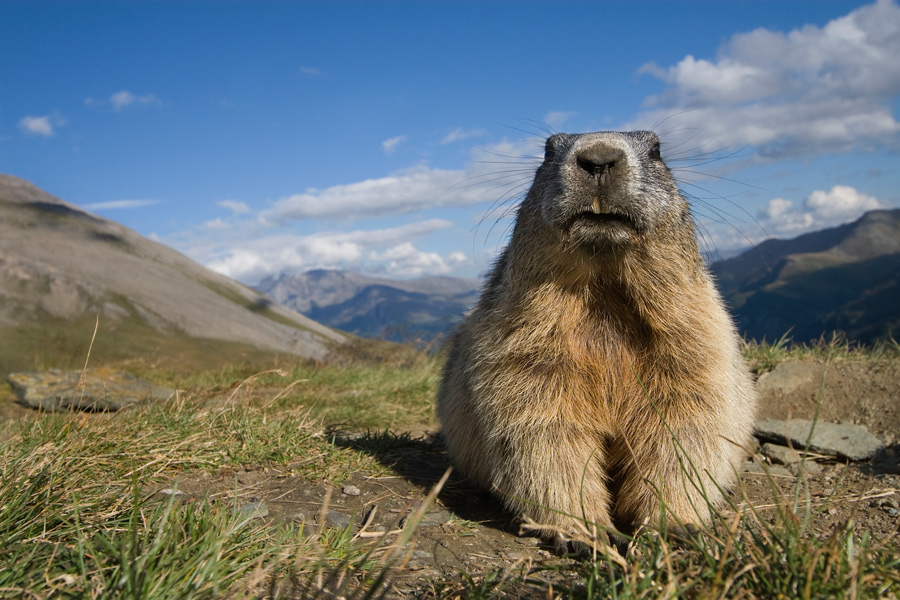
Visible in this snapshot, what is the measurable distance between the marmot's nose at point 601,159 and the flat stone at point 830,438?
413 centimetres

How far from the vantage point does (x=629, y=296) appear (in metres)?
4.32

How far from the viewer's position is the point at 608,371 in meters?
4.41

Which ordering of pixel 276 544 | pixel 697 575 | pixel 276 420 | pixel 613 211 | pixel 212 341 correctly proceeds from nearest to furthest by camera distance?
pixel 697 575, pixel 276 544, pixel 613 211, pixel 276 420, pixel 212 341

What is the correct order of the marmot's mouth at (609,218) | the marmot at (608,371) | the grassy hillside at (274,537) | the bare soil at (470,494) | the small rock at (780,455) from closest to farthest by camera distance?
the grassy hillside at (274,537), the bare soil at (470,494), the marmot's mouth at (609,218), the marmot at (608,371), the small rock at (780,455)

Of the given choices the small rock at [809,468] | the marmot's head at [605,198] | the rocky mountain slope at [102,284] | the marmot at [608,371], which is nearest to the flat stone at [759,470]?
the small rock at [809,468]

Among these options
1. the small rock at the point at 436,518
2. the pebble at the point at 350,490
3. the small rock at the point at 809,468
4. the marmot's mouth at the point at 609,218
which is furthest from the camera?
the small rock at the point at 809,468

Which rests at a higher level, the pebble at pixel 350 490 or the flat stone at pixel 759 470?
the flat stone at pixel 759 470

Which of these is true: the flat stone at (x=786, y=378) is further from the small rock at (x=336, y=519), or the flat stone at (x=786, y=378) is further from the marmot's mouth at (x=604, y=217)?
the small rock at (x=336, y=519)

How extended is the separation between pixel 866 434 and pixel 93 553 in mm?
7562

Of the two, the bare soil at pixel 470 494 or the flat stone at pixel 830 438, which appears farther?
the flat stone at pixel 830 438

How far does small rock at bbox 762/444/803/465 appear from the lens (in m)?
6.72

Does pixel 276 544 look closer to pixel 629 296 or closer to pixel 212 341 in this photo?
pixel 629 296

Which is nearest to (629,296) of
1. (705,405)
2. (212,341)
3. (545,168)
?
(705,405)

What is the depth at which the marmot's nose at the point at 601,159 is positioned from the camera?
3920 mm
